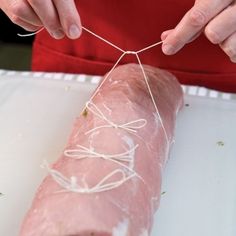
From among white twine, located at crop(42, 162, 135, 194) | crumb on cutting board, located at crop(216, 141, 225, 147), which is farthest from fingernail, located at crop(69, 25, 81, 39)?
crumb on cutting board, located at crop(216, 141, 225, 147)

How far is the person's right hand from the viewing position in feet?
4.25

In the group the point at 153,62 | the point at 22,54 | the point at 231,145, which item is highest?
the point at 153,62

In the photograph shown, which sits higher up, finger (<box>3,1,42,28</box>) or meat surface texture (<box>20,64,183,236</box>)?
finger (<box>3,1,42,28</box>)

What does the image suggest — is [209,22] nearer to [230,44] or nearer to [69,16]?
[230,44]

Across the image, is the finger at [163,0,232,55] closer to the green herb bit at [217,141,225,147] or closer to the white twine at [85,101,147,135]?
the white twine at [85,101,147,135]

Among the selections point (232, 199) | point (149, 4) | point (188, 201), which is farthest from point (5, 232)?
point (149, 4)

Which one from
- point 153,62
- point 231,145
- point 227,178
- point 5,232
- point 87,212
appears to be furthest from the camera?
point 153,62

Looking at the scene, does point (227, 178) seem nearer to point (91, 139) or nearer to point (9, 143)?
point (91, 139)

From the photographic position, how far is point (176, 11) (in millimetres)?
1598

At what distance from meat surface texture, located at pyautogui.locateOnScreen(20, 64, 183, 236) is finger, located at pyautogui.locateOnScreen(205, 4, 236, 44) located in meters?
0.26

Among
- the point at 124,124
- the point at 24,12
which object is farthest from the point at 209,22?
the point at 24,12

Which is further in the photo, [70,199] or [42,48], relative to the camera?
[42,48]

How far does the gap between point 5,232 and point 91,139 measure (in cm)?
29

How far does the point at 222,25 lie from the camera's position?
1.25m
